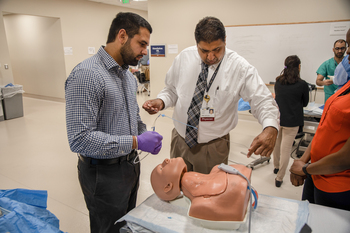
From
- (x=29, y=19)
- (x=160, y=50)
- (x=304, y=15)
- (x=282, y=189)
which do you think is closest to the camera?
(x=282, y=189)

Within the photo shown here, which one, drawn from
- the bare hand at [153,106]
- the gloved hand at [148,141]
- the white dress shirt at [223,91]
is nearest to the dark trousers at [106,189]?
the gloved hand at [148,141]

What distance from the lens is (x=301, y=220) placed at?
1.01 m

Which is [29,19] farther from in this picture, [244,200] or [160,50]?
[244,200]

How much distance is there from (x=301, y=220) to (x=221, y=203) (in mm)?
381

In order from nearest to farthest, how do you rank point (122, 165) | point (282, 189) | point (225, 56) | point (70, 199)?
point (122, 165), point (225, 56), point (70, 199), point (282, 189)

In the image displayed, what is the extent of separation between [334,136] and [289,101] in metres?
1.67

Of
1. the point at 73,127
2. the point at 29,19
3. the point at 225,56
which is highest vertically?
the point at 29,19

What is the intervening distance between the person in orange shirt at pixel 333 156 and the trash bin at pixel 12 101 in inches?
231

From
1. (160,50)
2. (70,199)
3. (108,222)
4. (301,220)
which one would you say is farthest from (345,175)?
(160,50)

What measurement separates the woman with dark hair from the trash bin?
5.46 m

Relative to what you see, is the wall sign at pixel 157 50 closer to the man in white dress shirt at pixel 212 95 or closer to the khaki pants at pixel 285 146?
the khaki pants at pixel 285 146

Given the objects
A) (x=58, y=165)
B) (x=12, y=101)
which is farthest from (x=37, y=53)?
(x=58, y=165)

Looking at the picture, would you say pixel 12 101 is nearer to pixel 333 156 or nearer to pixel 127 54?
pixel 127 54

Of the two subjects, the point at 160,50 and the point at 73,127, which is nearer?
the point at 73,127
